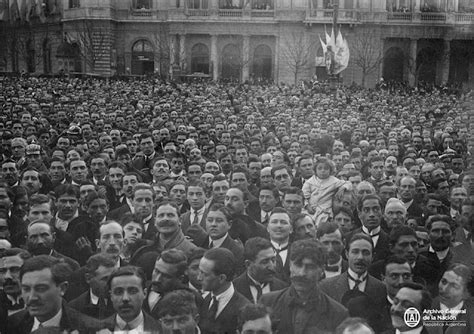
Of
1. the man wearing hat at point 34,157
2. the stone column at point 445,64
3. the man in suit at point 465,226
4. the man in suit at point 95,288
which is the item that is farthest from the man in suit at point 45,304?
the stone column at point 445,64

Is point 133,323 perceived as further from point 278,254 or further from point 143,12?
point 143,12

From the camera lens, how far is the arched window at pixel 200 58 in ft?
167

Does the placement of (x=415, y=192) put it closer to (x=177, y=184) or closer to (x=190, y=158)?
(x=177, y=184)

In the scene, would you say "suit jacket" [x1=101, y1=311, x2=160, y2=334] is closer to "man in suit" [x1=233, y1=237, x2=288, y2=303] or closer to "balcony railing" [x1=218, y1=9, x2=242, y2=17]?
"man in suit" [x1=233, y1=237, x2=288, y2=303]

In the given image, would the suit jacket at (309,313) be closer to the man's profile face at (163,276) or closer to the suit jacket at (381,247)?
the man's profile face at (163,276)

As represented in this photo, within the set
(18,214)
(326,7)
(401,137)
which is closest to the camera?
(18,214)

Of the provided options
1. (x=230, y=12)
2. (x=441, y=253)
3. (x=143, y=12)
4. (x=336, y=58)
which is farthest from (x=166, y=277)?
(x=143, y=12)

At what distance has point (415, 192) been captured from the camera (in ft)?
31.0

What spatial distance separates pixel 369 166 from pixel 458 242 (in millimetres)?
4962

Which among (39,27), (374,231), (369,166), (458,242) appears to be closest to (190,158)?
(369,166)

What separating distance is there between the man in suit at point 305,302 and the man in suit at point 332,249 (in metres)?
0.95

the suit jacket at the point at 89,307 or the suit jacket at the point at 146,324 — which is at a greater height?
the suit jacket at the point at 146,324

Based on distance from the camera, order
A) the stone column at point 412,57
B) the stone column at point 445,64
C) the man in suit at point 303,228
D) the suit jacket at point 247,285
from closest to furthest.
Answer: the suit jacket at point 247,285 → the man in suit at point 303,228 → the stone column at point 445,64 → the stone column at point 412,57

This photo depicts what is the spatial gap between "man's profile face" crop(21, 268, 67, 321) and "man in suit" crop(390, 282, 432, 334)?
8.65 ft
